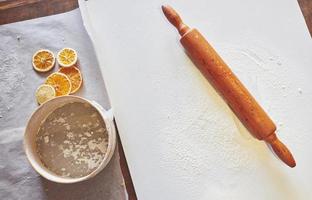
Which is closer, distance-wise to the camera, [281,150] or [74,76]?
[281,150]

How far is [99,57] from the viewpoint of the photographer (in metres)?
1.00

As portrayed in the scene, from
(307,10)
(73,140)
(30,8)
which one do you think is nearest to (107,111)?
(73,140)

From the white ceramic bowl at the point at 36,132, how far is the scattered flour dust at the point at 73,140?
0.9 inches

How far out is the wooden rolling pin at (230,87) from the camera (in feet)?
2.91

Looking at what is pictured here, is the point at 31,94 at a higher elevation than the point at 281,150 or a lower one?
higher

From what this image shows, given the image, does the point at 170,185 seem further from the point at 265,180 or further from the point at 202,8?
the point at 202,8

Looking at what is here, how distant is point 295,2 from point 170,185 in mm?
566

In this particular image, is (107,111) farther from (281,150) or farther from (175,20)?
(281,150)

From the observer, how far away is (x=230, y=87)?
90cm

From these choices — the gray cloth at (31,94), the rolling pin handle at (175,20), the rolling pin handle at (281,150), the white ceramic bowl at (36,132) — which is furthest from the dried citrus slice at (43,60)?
the rolling pin handle at (281,150)

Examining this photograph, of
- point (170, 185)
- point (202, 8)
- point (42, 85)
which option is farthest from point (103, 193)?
point (202, 8)

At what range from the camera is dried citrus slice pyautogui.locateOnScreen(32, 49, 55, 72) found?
3.28ft

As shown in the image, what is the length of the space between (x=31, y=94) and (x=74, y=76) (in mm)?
117

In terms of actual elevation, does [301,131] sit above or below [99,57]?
below
